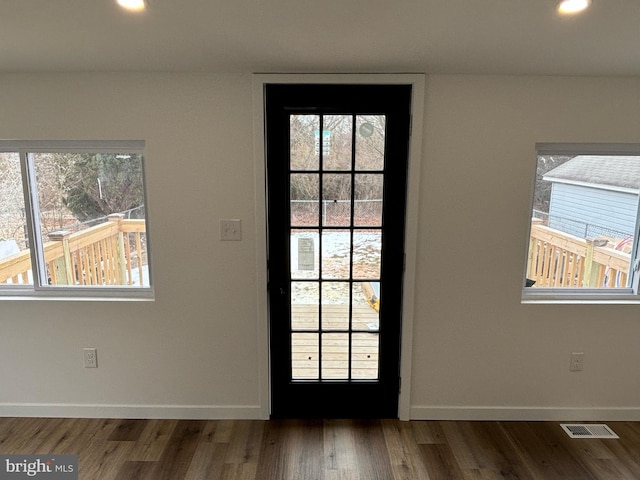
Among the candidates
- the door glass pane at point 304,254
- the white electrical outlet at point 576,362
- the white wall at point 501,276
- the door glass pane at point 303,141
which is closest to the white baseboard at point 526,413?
the white wall at point 501,276

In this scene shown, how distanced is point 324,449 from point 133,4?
2333 mm

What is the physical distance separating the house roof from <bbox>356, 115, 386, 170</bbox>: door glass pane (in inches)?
40.0

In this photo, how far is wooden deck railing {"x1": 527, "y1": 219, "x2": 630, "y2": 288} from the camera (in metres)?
2.56

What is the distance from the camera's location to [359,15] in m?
1.52

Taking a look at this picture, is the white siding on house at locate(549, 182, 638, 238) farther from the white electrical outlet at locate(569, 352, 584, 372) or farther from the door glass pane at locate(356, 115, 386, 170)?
the door glass pane at locate(356, 115, 386, 170)

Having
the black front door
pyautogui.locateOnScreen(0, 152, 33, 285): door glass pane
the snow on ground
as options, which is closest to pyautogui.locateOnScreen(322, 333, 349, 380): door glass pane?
the black front door

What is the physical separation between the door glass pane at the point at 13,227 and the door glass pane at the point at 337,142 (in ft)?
6.05

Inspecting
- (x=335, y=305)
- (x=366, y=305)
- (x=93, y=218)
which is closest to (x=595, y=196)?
(x=366, y=305)

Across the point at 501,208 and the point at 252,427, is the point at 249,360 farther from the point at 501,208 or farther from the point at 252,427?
the point at 501,208

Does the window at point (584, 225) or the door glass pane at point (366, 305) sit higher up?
the window at point (584, 225)

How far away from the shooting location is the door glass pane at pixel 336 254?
2.44 meters

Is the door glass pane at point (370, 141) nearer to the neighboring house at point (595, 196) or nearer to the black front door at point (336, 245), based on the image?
the black front door at point (336, 245)

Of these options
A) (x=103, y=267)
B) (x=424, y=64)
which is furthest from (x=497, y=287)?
(x=103, y=267)

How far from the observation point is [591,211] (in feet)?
8.27
